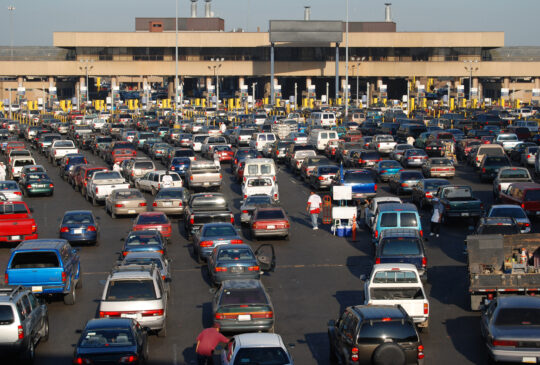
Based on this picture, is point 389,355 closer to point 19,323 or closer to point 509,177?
point 19,323

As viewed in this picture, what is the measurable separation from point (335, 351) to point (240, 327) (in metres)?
2.27

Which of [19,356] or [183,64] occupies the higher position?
[183,64]

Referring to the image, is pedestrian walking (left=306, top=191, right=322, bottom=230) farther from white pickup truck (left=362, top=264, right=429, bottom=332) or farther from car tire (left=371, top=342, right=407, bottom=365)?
car tire (left=371, top=342, right=407, bottom=365)

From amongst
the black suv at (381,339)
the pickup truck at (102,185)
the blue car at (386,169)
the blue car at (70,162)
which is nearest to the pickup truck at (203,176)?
the pickup truck at (102,185)

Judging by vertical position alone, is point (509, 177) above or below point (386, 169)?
above

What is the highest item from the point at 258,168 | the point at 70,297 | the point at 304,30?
the point at 304,30

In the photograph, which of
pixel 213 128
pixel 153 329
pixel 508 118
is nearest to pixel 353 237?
pixel 153 329

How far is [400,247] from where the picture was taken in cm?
2427

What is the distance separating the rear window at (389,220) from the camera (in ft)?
96.2

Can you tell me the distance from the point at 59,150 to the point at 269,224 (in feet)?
96.6

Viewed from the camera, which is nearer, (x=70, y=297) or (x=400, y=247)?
(x=70, y=297)

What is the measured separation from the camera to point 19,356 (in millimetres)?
17281

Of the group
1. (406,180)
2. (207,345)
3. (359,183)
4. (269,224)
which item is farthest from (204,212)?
(207,345)

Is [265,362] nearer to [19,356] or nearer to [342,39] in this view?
[19,356]
